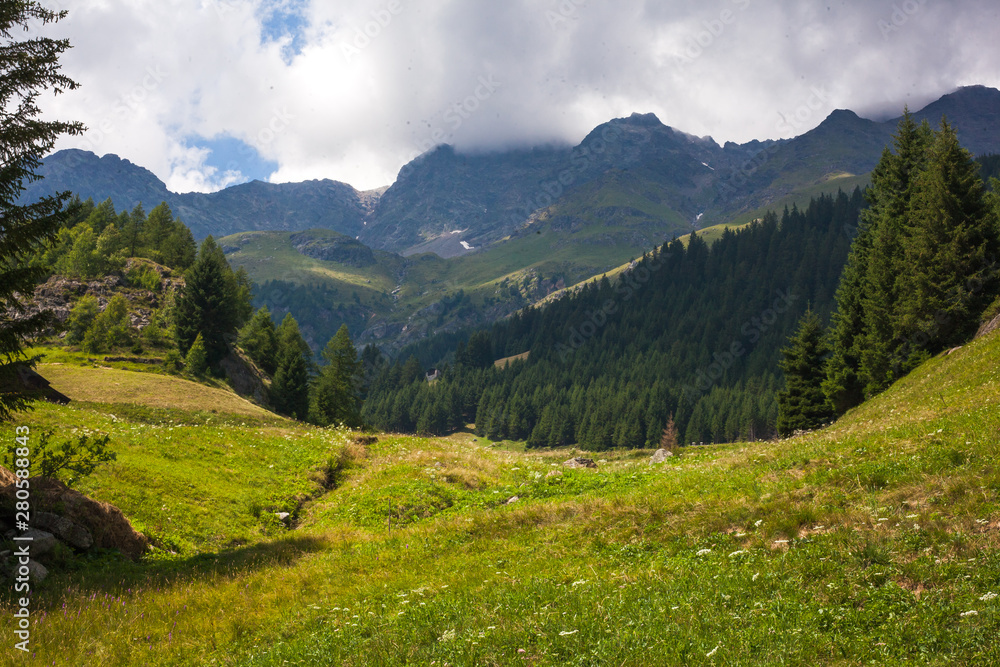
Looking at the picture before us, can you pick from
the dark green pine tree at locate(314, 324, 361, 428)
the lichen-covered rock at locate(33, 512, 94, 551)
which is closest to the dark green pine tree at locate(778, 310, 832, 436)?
the lichen-covered rock at locate(33, 512, 94, 551)

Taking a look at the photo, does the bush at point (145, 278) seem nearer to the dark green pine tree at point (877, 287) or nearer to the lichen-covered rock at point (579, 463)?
the lichen-covered rock at point (579, 463)

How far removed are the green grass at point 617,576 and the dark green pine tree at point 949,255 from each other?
2416cm

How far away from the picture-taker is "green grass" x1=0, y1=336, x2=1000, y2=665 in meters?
7.53

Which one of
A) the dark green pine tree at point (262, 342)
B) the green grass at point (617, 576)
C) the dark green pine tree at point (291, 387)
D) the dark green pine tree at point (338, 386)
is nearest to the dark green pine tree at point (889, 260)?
the green grass at point (617, 576)

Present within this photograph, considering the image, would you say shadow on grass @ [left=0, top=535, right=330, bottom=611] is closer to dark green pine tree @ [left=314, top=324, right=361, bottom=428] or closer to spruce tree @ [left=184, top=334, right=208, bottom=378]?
spruce tree @ [left=184, top=334, right=208, bottom=378]

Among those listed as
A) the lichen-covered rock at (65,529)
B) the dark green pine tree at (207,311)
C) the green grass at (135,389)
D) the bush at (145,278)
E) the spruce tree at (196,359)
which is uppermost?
the bush at (145,278)

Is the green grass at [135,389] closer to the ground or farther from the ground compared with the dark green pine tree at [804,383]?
farther from the ground

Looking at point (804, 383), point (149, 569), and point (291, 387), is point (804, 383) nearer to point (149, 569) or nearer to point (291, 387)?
point (149, 569)

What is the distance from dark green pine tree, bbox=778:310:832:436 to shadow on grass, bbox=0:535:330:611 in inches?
2182

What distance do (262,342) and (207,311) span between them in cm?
1925

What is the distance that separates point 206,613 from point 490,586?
590 cm

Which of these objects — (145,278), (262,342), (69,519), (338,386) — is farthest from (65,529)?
(145,278)

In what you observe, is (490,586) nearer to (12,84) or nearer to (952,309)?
(12,84)

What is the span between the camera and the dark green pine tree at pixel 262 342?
306ft
